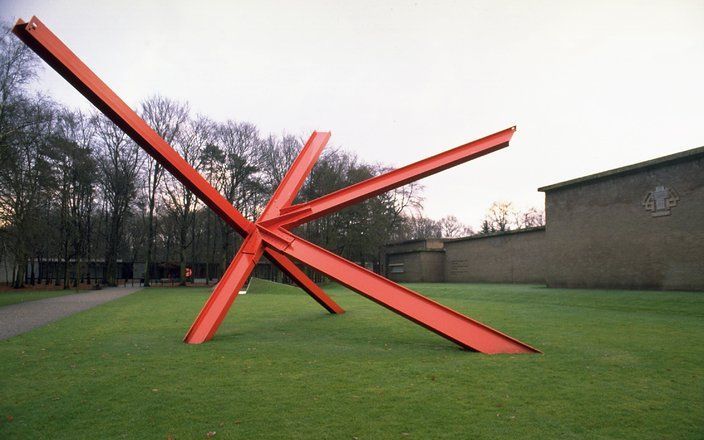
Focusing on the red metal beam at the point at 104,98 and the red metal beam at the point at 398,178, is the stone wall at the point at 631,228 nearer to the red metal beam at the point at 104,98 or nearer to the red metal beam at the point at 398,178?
the red metal beam at the point at 398,178

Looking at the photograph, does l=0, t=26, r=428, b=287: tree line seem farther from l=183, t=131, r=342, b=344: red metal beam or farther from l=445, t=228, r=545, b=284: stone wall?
l=183, t=131, r=342, b=344: red metal beam

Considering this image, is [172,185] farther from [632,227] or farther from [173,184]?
[632,227]

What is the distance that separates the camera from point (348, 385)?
5.38m

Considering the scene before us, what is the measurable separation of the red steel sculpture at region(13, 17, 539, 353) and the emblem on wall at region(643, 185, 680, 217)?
44.9ft

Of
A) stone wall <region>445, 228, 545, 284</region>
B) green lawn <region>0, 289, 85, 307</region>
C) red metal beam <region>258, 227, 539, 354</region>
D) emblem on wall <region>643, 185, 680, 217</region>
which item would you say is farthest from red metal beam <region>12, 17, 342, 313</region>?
stone wall <region>445, 228, 545, 284</region>

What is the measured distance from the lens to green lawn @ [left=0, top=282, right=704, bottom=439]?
4.03m

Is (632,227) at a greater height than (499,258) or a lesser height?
greater

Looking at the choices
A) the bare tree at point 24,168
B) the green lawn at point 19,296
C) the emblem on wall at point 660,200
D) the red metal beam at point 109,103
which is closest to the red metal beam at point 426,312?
the red metal beam at point 109,103

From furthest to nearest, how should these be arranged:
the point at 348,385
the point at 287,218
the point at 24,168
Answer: the point at 24,168, the point at 287,218, the point at 348,385

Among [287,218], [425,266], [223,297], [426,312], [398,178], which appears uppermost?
[398,178]

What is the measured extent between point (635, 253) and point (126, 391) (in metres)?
21.1

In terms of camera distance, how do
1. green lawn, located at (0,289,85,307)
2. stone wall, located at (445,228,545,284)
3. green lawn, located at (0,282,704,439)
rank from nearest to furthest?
1. green lawn, located at (0,282,704,439)
2. green lawn, located at (0,289,85,307)
3. stone wall, located at (445,228,545,284)

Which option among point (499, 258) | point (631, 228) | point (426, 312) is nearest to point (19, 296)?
point (426, 312)

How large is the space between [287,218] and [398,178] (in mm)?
2542
